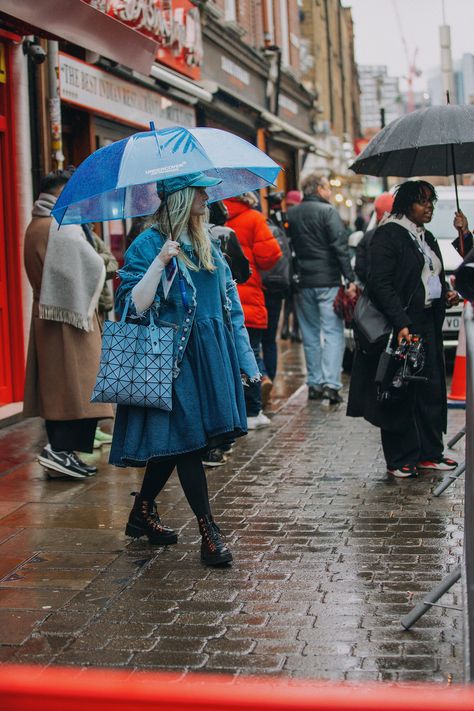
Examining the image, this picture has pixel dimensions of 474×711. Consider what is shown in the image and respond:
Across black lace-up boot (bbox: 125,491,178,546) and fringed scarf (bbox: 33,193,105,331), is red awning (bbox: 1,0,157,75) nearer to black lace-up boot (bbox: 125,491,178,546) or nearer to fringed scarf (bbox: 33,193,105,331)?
fringed scarf (bbox: 33,193,105,331)

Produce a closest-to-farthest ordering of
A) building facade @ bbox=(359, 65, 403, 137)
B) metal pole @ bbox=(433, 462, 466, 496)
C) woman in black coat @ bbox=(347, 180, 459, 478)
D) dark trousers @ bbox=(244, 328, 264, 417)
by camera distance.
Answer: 1. metal pole @ bbox=(433, 462, 466, 496)
2. woman in black coat @ bbox=(347, 180, 459, 478)
3. dark trousers @ bbox=(244, 328, 264, 417)
4. building facade @ bbox=(359, 65, 403, 137)

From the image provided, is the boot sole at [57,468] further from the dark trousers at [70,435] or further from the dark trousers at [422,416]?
the dark trousers at [422,416]

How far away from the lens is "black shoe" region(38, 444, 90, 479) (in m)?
6.85

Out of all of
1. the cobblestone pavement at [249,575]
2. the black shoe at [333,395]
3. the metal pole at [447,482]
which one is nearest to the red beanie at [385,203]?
the black shoe at [333,395]

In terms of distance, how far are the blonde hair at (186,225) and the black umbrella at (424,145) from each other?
2050 mm

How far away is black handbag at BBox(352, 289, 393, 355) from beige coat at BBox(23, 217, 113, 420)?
5.45 ft

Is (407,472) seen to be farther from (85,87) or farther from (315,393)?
(85,87)

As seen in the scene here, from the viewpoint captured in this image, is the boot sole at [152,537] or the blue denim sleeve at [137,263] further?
the boot sole at [152,537]

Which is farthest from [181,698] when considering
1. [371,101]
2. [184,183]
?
[371,101]

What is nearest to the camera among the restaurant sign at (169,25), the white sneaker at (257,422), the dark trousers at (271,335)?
the white sneaker at (257,422)

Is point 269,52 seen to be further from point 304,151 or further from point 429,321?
point 429,321

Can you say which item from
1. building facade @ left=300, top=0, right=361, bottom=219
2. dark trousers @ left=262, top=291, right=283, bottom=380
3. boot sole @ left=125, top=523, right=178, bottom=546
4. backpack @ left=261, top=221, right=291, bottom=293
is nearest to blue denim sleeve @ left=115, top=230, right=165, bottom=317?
boot sole @ left=125, top=523, right=178, bottom=546

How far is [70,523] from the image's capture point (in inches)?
227

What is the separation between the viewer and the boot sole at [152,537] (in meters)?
5.29
